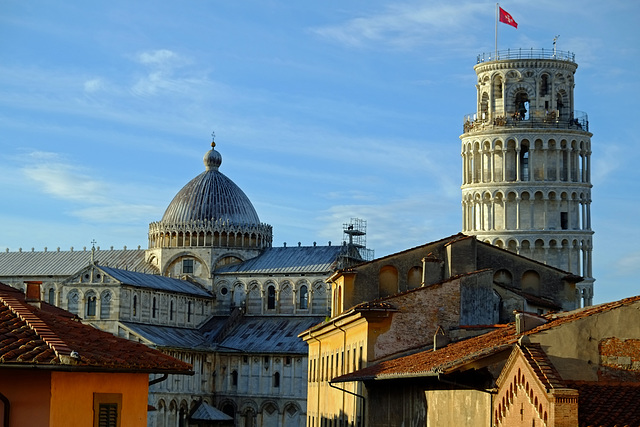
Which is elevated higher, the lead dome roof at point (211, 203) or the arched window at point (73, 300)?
the lead dome roof at point (211, 203)

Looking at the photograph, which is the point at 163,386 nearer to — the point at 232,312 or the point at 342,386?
the point at 232,312

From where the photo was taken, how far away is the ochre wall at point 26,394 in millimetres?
29469

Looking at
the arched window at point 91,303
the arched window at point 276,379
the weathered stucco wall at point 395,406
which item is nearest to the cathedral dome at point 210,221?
the arched window at point 91,303

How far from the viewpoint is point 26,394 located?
29.7 m

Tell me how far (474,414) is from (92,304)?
78639 mm

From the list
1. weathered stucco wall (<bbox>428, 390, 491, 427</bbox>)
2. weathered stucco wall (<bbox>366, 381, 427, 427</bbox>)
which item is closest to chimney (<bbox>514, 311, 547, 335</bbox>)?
weathered stucco wall (<bbox>428, 390, 491, 427</bbox>)

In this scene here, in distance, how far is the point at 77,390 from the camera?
30.0 m

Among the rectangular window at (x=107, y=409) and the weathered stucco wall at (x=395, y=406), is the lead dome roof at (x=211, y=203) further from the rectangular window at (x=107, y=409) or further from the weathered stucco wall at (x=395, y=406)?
the rectangular window at (x=107, y=409)

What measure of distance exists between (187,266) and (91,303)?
14.9m

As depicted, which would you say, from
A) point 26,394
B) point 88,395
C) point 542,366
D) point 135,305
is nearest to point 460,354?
point 542,366

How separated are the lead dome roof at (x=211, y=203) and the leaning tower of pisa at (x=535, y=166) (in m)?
19.8

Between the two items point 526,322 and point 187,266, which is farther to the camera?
point 187,266

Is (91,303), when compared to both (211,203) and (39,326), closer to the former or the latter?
(211,203)

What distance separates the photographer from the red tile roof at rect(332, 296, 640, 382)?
101 ft
